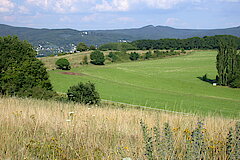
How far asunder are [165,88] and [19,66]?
2760 cm

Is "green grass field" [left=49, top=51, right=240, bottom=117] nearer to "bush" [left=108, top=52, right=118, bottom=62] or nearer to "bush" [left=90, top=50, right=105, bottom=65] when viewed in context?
"bush" [left=90, top=50, right=105, bottom=65]

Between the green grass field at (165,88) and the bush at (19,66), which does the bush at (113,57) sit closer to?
the green grass field at (165,88)

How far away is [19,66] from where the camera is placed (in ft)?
113

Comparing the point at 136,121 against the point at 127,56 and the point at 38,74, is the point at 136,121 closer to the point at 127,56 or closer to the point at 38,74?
the point at 38,74

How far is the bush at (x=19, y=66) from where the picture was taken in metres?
31.7

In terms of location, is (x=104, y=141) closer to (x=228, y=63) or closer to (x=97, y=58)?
(x=228, y=63)

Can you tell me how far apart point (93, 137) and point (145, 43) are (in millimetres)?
133931

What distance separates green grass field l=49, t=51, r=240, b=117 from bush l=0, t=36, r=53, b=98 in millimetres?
9904

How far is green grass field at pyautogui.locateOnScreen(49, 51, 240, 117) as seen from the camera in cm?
3441

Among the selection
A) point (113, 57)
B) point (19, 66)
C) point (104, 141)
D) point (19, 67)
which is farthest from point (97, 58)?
point (104, 141)

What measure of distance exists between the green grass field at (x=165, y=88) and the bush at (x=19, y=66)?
9.90 meters

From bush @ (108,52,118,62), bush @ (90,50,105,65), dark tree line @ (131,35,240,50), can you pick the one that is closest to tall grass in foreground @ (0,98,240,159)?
bush @ (90,50,105,65)

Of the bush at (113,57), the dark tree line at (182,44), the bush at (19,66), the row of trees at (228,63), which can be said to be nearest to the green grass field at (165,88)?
the row of trees at (228,63)

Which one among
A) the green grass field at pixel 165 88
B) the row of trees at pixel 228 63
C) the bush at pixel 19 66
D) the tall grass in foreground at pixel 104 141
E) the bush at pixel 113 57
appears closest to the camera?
the tall grass in foreground at pixel 104 141
